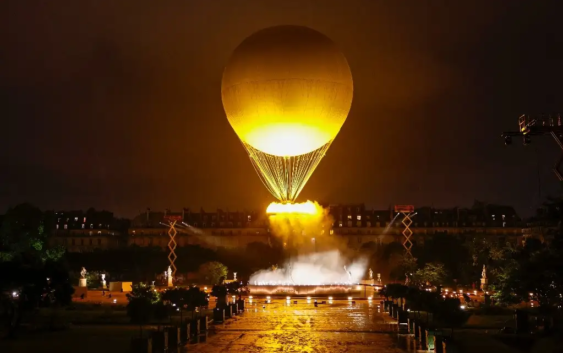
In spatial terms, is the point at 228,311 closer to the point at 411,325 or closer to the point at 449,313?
the point at 411,325

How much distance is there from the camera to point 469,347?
30.2m

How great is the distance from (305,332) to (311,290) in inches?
1556

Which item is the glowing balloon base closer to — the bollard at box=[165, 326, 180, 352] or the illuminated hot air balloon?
the illuminated hot air balloon

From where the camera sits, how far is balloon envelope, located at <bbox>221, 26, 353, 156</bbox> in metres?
48.1

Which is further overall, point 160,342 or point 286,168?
point 286,168

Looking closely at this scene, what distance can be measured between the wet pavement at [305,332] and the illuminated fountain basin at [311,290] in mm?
20597

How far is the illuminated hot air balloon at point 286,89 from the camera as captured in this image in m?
48.1

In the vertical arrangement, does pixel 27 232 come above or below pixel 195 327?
above

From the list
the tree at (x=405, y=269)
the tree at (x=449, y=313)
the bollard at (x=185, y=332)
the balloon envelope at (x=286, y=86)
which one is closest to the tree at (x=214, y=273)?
the tree at (x=405, y=269)

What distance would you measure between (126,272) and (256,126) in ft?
243

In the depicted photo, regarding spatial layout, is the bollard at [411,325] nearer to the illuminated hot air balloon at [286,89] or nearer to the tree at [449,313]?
the tree at [449,313]

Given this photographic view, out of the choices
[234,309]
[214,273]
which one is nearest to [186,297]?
[234,309]

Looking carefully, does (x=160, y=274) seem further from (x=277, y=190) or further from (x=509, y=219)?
(x=509, y=219)

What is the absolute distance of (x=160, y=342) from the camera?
99.7 feet
